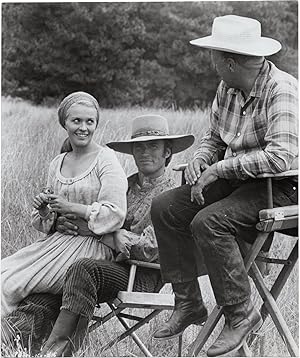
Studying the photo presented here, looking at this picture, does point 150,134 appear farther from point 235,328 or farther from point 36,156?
point 235,328

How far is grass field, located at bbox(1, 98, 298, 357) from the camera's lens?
154 inches

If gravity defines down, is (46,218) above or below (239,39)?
below

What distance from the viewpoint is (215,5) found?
3.76 meters

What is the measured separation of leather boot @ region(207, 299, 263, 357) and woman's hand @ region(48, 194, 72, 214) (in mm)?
988

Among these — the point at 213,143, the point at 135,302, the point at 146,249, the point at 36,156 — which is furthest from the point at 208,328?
the point at 36,156

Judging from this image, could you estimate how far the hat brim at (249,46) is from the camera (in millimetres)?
3150

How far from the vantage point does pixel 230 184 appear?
3324mm

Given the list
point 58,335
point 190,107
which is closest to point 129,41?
point 190,107

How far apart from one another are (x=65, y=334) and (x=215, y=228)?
0.96m

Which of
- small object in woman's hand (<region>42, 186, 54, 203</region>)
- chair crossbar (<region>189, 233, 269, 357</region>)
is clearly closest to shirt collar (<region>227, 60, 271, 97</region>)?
chair crossbar (<region>189, 233, 269, 357</region>)

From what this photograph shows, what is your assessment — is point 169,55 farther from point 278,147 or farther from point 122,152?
point 278,147

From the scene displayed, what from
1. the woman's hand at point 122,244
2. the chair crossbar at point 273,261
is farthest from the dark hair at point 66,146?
the chair crossbar at point 273,261

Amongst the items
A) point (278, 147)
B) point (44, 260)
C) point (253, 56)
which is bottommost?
point (44, 260)

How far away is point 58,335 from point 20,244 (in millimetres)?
681
